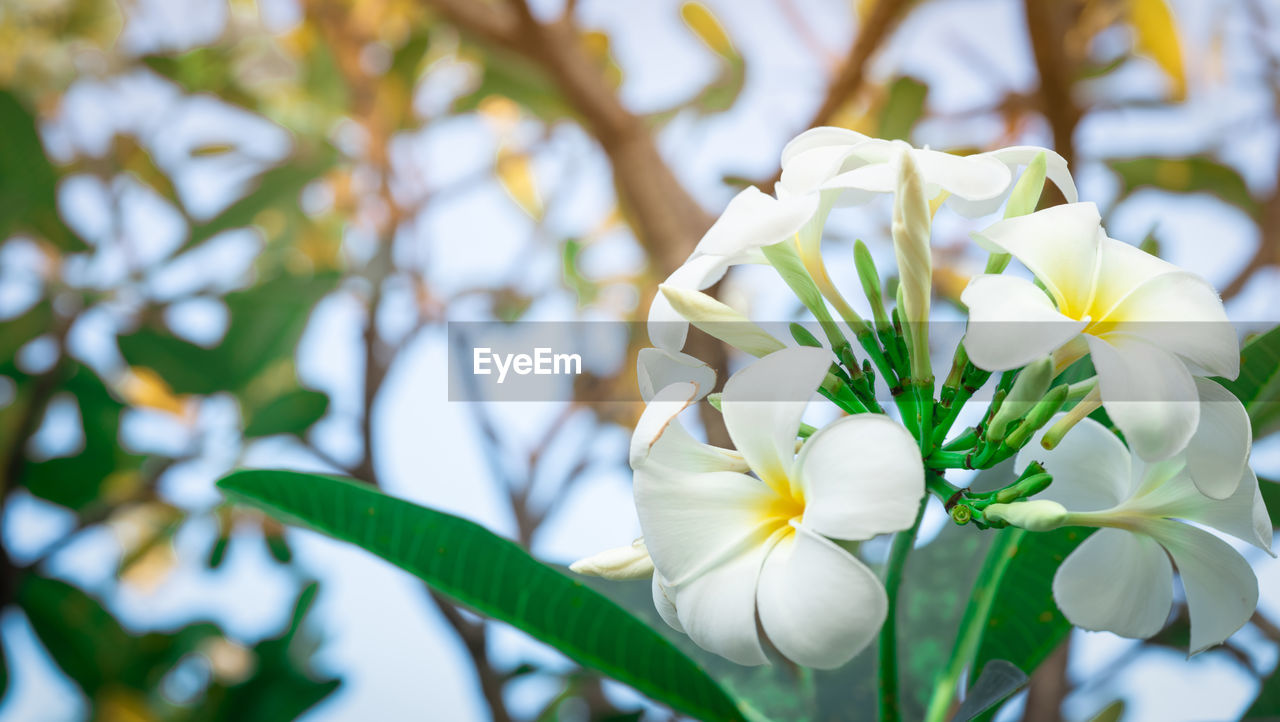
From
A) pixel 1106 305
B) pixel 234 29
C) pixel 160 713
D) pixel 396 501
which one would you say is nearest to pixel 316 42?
pixel 234 29

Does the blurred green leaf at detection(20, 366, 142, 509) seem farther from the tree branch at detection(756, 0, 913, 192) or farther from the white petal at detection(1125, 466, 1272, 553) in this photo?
the white petal at detection(1125, 466, 1272, 553)

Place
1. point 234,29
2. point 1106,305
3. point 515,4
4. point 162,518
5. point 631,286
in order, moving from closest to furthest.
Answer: point 1106,305, point 515,4, point 162,518, point 234,29, point 631,286

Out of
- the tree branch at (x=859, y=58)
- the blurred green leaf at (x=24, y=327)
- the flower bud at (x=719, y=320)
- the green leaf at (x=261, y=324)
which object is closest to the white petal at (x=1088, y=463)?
the flower bud at (x=719, y=320)

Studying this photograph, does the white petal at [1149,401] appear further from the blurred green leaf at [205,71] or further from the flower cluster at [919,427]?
the blurred green leaf at [205,71]

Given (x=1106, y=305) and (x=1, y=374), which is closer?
(x=1106, y=305)

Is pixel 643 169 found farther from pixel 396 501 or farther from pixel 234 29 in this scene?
pixel 234 29

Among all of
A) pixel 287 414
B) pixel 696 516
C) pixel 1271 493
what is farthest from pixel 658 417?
pixel 287 414
